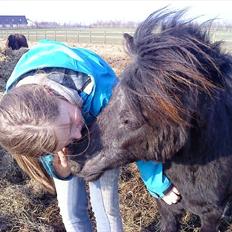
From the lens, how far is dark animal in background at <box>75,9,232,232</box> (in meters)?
1.83

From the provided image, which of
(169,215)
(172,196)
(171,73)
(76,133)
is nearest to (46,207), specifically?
(169,215)

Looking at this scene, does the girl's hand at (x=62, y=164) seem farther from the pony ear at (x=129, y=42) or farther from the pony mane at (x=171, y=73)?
the pony ear at (x=129, y=42)

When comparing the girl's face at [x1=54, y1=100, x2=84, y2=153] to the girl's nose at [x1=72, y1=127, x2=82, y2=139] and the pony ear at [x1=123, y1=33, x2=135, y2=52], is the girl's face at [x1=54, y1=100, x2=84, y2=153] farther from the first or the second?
the pony ear at [x1=123, y1=33, x2=135, y2=52]

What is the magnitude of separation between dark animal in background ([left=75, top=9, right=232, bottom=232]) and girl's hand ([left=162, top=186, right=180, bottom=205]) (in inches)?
7.9

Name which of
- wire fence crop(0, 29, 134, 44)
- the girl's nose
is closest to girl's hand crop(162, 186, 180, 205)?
the girl's nose

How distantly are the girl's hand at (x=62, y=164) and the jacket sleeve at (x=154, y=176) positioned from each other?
0.47m

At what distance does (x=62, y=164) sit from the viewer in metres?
2.14

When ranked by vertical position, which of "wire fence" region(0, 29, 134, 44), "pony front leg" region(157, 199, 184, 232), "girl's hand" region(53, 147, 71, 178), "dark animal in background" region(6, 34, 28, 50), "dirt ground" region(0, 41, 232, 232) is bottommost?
"wire fence" region(0, 29, 134, 44)

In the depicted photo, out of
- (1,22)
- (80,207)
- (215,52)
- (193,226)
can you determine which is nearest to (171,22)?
(215,52)

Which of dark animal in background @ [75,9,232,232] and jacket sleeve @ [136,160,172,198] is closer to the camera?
dark animal in background @ [75,9,232,232]

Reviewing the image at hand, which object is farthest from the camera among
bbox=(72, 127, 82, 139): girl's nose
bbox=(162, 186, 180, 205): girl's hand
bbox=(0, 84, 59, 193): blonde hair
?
bbox=(162, 186, 180, 205): girl's hand

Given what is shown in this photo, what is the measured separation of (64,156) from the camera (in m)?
2.12

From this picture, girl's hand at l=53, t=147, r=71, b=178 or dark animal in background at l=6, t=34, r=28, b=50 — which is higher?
girl's hand at l=53, t=147, r=71, b=178

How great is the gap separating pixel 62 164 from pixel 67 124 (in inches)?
A: 14.4
